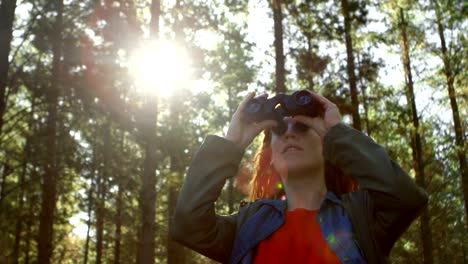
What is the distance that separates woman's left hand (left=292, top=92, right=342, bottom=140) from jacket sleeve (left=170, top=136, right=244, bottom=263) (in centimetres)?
39

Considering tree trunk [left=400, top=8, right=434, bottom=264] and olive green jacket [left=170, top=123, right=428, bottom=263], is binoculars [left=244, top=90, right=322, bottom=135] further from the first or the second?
tree trunk [left=400, top=8, right=434, bottom=264]

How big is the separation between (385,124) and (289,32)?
4.90 m

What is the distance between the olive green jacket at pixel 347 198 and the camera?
6.88 ft

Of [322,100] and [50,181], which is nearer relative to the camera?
[322,100]

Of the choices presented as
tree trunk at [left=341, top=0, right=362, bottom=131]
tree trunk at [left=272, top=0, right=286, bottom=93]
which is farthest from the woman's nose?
tree trunk at [left=341, top=0, right=362, bottom=131]

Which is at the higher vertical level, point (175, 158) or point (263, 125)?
point (175, 158)

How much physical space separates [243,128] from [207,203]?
513mm

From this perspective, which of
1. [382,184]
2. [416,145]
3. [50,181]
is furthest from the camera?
[416,145]

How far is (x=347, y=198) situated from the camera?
7.77 feet

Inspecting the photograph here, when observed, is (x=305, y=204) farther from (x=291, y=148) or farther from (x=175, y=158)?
(x=175, y=158)

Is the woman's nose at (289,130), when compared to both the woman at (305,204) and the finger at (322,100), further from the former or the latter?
the finger at (322,100)

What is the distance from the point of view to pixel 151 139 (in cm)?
1045

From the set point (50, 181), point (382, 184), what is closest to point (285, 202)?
point (382, 184)

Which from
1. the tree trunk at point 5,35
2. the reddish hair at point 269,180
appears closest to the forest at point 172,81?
the tree trunk at point 5,35
